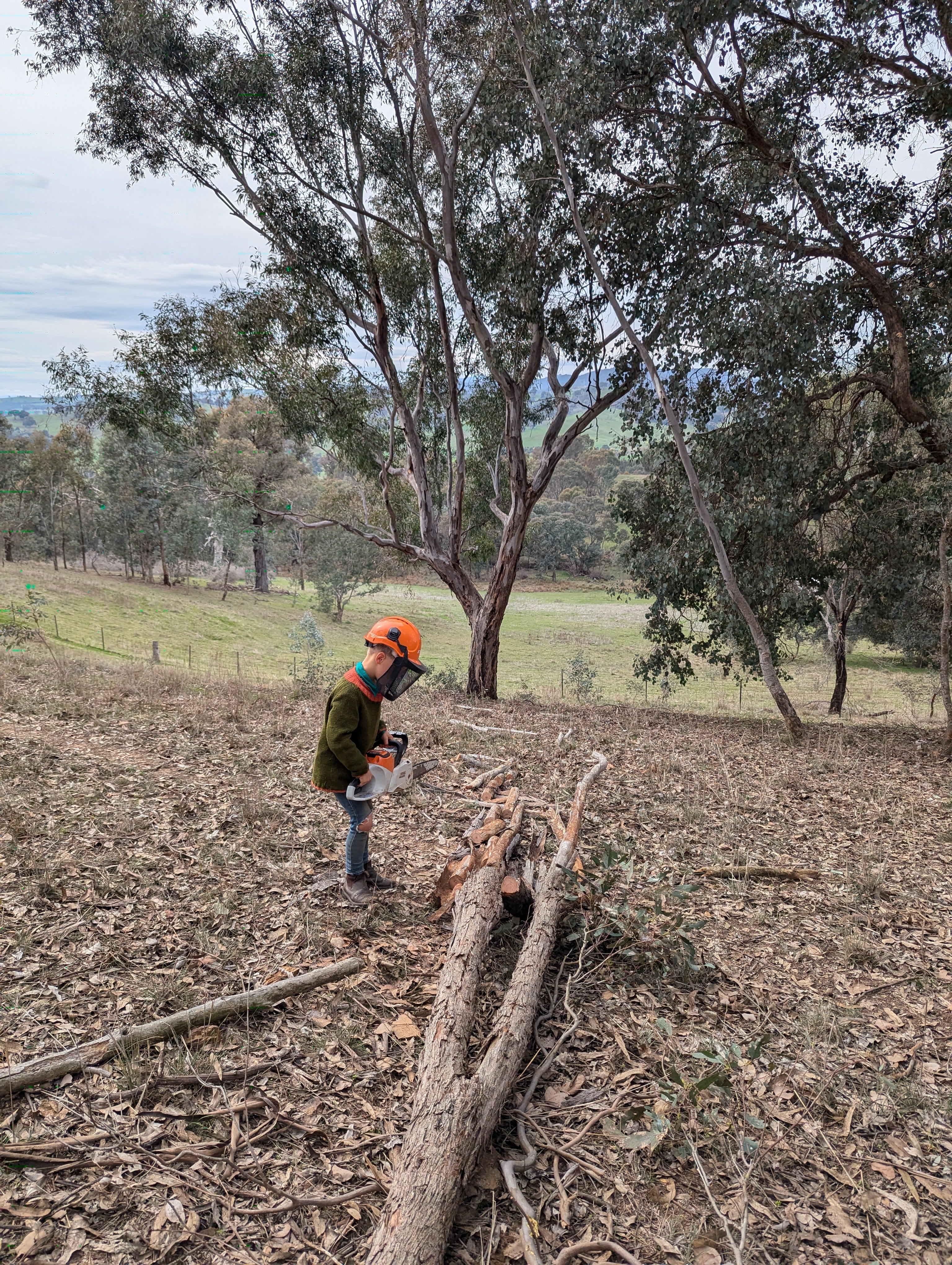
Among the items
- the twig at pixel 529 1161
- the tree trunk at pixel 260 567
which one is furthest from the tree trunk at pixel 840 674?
the tree trunk at pixel 260 567

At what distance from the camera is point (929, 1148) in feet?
9.84

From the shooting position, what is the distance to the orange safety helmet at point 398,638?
422 centimetres

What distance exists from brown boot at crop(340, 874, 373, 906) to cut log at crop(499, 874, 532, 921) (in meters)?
0.89

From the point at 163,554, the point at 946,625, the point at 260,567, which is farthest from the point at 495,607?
the point at 260,567

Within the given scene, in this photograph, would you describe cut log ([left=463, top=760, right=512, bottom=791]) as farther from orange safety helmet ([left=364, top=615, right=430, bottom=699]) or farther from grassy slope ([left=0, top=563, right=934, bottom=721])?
grassy slope ([left=0, top=563, right=934, bottom=721])

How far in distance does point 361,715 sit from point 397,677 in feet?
1.08

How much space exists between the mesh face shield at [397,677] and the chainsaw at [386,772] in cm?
36

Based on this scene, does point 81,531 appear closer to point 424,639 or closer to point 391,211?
point 424,639

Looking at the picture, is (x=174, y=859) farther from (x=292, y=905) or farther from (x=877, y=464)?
(x=877, y=464)

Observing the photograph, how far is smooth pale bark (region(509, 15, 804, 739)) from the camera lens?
30.5 ft

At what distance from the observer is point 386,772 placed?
444cm

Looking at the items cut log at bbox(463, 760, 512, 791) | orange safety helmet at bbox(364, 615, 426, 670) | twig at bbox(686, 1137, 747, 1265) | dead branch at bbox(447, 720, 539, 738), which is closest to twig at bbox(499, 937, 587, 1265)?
twig at bbox(686, 1137, 747, 1265)

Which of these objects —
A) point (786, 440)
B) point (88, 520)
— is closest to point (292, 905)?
point (786, 440)

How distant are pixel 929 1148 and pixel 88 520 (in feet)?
144
